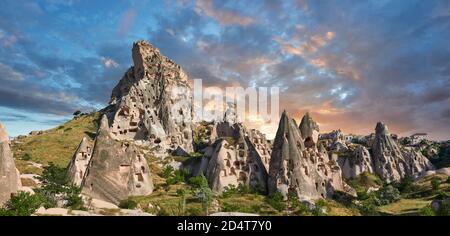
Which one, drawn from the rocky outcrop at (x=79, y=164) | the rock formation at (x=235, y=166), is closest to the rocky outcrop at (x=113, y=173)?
the rocky outcrop at (x=79, y=164)

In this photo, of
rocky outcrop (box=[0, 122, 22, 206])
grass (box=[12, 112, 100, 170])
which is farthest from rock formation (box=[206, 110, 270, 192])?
rocky outcrop (box=[0, 122, 22, 206])

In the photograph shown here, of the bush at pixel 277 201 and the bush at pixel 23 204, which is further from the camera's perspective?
the bush at pixel 277 201

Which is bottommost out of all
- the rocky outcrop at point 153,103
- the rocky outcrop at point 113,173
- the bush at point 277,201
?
the bush at point 277,201

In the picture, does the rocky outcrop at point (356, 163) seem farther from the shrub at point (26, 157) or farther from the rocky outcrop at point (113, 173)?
the shrub at point (26, 157)

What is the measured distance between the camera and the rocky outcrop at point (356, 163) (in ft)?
341

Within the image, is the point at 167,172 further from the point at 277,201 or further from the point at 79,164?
the point at 277,201

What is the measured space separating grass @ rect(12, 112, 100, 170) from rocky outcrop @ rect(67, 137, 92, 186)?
789 centimetres

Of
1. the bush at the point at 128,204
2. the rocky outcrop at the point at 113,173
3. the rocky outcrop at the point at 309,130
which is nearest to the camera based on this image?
the bush at the point at 128,204

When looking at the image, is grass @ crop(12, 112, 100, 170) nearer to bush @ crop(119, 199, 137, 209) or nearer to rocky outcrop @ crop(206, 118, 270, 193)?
bush @ crop(119, 199, 137, 209)

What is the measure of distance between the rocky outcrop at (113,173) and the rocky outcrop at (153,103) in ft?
108

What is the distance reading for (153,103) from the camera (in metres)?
112

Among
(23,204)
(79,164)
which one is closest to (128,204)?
(79,164)

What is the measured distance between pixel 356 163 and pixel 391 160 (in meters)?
12.3

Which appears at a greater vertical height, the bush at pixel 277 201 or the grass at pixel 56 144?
the grass at pixel 56 144
